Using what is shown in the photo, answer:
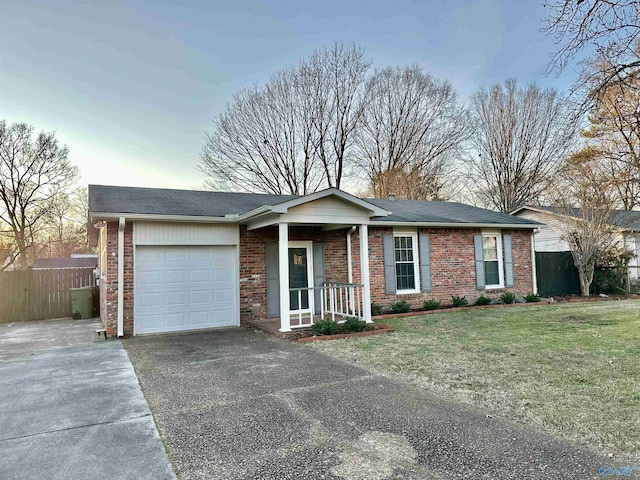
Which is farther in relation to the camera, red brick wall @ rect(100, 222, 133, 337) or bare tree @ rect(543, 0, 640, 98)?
red brick wall @ rect(100, 222, 133, 337)

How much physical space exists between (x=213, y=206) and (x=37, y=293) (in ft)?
22.7

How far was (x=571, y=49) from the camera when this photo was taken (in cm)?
540

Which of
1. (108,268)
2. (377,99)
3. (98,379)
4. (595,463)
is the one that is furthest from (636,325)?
(377,99)

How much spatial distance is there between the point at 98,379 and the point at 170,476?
3.31 m

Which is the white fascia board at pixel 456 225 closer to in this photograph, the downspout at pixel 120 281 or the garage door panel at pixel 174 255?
the garage door panel at pixel 174 255

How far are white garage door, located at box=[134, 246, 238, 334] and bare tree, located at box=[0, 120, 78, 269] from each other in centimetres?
1480

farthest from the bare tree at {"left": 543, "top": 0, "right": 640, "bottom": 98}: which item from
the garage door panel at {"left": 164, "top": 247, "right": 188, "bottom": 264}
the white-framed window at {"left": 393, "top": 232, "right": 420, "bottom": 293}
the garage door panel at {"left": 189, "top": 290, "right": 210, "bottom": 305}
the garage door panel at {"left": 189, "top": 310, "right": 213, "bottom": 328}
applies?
the garage door panel at {"left": 189, "top": 310, "right": 213, "bottom": 328}

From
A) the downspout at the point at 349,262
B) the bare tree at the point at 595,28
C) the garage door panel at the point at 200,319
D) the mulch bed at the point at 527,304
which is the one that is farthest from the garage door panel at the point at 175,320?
the bare tree at the point at 595,28

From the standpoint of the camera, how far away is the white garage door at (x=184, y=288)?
913 cm

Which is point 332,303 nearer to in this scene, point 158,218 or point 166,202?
point 158,218

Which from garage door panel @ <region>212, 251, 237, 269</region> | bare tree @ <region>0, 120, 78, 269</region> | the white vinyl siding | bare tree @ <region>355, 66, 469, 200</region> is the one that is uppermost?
bare tree @ <region>355, 66, 469, 200</region>

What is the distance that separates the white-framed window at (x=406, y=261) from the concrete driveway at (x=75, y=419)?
7473mm

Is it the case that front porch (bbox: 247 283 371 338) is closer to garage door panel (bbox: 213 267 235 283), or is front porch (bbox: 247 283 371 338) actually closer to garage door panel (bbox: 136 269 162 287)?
garage door panel (bbox: 213 267 235 283)

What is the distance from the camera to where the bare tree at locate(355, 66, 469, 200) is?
1014 inches
